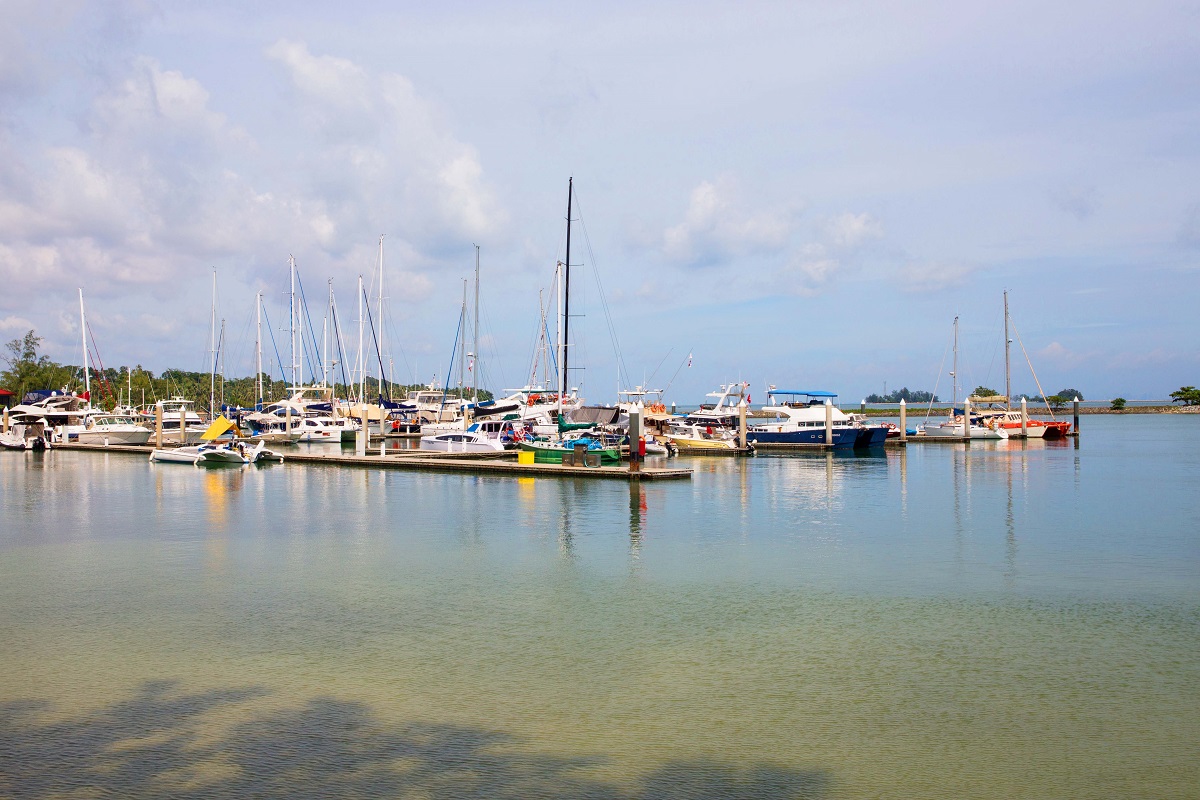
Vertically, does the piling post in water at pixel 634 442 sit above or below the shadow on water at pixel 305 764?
above

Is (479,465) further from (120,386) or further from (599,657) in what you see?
(120,386)

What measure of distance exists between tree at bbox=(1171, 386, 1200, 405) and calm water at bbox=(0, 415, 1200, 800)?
14995cm

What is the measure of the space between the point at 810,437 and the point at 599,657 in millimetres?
52379

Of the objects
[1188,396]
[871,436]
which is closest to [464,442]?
[871,436]

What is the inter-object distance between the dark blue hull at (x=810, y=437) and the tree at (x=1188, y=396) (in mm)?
121251

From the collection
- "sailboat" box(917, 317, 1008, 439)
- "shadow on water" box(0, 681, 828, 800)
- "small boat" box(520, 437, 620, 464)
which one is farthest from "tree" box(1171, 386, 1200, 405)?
"shadow on water" box(0, 681, 828, 800)

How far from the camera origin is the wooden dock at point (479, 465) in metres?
40.3

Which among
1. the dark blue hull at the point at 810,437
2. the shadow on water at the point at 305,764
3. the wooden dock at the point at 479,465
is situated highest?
the dark blue hull at the point at 810,437

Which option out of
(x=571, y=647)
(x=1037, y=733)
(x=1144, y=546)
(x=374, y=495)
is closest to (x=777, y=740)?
(x=1037, y=733)

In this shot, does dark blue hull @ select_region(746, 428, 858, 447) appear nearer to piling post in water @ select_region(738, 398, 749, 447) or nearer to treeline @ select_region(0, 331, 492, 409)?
piling post in water @ select_region(738, 398, 749, 447)

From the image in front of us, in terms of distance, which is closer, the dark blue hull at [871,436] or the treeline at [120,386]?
the dark blue hull at [871,436]

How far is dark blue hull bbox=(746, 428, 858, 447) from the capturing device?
63.7 m

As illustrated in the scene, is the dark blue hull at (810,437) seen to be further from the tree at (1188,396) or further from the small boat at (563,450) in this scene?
the tree at (1188,396)

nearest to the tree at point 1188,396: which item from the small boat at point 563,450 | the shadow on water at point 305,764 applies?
the small boat at point 563,450
